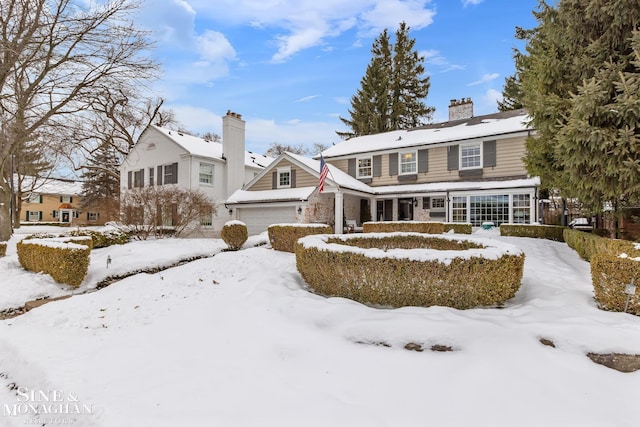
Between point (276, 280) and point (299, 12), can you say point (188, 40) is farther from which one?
point (276, 280)

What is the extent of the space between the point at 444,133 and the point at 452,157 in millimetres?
1873

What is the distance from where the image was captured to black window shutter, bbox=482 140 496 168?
16578 millimetres

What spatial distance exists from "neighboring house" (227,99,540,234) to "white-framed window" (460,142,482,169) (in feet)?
0.16

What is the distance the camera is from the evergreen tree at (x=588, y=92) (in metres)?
6.03

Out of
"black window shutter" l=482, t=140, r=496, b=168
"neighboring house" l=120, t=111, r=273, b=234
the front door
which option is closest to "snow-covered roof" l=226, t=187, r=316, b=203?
"neighboring house" l=120, t=111, r=273, b=234

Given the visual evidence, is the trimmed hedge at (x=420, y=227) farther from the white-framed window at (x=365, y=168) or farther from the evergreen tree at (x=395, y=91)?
the evergreen tree at (x=395, y=91)

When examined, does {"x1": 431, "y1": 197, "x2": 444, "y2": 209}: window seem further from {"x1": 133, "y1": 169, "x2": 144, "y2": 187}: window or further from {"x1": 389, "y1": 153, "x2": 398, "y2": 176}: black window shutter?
{"x1": 133, "y1": 169, "x2": 144, "y2": 187}: window

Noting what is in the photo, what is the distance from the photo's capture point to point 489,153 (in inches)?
657

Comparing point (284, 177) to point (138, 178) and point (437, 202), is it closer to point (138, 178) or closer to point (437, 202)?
point (437, 202)

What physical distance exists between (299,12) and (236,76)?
634cm

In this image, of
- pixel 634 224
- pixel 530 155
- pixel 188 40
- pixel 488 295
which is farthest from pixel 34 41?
pixel 634 224

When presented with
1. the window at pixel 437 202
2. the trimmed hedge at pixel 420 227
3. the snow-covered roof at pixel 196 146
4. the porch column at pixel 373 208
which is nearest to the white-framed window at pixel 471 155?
the window at pixel 437 202

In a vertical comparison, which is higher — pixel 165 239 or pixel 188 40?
pixel 188 40

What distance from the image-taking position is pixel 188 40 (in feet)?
39.8
